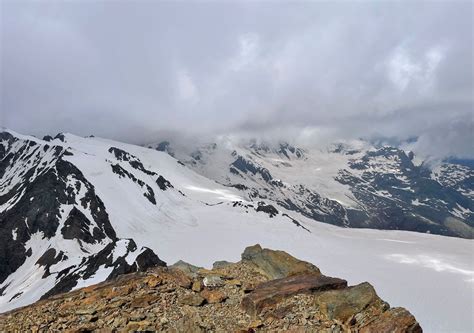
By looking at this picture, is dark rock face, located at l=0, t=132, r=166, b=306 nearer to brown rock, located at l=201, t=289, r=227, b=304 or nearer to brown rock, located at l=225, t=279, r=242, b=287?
brown rock, located at l=225, t=279, r=242, b=287

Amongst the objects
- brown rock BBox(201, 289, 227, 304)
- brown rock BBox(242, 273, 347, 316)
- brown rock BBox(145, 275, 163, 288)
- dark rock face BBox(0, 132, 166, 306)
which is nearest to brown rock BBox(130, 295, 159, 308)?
brown rock BBox(145, 275, 163, 288)

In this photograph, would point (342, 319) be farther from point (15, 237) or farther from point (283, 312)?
point (15, 237)

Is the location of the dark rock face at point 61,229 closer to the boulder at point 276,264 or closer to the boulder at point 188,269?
the boulder at point 188,269

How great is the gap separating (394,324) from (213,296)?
30.0 ft

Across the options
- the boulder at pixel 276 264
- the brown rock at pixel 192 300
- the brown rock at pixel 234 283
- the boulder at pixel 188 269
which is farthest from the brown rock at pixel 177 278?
the boulder at pixel 276 264

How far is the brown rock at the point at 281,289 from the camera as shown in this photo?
21750 millimetres

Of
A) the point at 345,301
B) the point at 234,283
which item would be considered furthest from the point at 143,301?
the point at 345,301

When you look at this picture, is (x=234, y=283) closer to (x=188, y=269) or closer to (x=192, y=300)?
(x=192, y=300)

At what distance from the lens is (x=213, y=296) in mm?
22812

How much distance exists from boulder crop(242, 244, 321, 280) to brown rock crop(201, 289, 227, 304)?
222 inches

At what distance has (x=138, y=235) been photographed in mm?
197750

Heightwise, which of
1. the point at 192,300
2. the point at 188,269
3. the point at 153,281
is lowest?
the point at 192,300

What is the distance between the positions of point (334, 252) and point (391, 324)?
186 meters

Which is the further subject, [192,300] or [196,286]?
[196,286]
